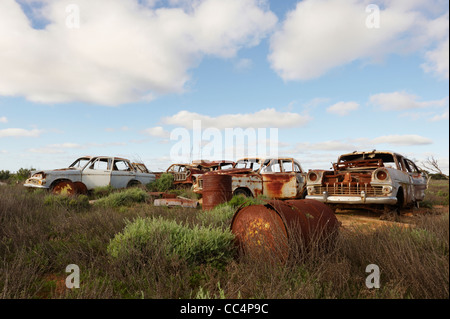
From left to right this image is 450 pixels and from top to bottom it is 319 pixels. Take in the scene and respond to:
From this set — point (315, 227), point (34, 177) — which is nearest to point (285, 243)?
point (315, 227)

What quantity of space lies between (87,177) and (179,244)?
29.7 feet

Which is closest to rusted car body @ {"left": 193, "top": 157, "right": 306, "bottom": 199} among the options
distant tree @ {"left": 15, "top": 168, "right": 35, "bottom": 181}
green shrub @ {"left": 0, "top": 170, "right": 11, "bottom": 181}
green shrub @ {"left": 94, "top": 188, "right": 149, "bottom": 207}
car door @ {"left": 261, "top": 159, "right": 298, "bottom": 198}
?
car door @ {"left": 261, "top": 159, "right": 298, "bottom": 198}

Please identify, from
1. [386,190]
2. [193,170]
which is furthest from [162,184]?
[386,190]

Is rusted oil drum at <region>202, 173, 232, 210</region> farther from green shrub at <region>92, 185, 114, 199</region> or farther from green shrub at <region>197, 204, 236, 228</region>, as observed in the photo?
green shrub at <region>92, 185, 114, 199</region>

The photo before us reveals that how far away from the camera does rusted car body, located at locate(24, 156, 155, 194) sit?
10.4 m

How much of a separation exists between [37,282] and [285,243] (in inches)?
118

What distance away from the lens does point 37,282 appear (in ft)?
10.8

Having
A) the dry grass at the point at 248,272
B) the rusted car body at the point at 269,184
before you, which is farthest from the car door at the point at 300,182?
the dry grass at the point at 248,272

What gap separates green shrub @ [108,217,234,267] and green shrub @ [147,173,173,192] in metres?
9.26
